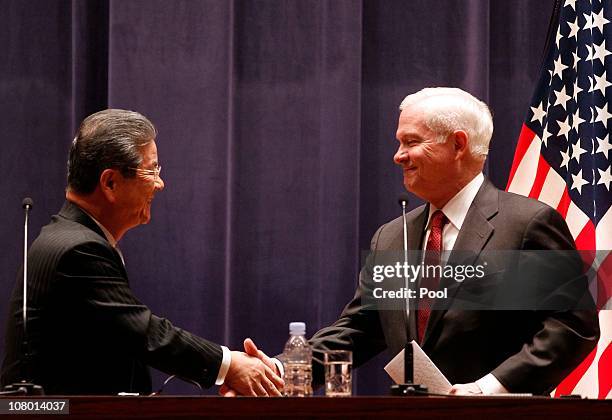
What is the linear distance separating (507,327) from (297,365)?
2.34 ft

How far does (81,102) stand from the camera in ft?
16.4

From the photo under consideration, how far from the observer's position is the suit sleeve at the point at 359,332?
3.79 m

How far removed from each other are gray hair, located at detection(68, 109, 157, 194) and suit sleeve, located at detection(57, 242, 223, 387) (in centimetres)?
31

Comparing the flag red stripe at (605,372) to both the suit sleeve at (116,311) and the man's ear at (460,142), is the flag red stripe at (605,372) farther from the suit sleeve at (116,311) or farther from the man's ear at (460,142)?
the suit sleeve at (116,311)

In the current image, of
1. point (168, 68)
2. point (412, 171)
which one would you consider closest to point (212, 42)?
point (168, 68)

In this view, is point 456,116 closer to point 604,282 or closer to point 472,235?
point 472,235

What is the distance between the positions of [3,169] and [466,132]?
241cm

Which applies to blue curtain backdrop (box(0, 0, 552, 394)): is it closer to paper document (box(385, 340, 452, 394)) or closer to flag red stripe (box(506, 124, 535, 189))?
flag red stripe (box(506, 124, 535, 189))

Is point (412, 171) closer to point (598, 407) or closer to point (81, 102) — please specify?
point (598, 407)

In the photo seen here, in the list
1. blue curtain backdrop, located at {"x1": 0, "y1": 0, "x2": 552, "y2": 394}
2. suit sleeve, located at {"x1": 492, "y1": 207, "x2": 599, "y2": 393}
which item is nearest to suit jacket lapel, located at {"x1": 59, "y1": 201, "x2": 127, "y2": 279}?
suit sleeve, located at {"x1": 492, "y1": 207, "x2": 599, "y2": 393}

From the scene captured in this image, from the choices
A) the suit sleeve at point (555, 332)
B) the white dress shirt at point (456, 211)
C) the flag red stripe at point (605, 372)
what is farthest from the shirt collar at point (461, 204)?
the flag red stripe at point (605, 372)

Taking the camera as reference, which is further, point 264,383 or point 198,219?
point 198,219

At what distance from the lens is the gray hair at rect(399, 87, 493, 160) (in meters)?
3.67

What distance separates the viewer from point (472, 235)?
3479 mm
